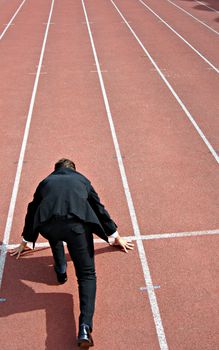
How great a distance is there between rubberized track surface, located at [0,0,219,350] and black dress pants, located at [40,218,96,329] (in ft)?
1.68

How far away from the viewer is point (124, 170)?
26.6ft

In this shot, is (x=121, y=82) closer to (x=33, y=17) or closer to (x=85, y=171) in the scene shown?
(x=85, y=171)

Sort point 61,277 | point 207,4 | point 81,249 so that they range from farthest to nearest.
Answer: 1. point 207,4
2. point 61,277
3. point 81,249

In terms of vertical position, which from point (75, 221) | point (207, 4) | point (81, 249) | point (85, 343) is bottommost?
point (85, 343)

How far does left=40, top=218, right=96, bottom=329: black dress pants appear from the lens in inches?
170

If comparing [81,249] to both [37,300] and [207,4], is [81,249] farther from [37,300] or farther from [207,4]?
[207,4]

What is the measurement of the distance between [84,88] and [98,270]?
7.88 meters

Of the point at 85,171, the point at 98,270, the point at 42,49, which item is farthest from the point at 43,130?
the point at 42,49

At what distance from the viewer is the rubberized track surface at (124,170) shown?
16.2 feet

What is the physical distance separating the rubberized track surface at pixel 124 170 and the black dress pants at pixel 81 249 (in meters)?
0.51

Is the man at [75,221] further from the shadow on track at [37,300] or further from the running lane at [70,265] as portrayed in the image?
the running lane at [70,265]

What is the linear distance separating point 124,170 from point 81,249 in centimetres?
387

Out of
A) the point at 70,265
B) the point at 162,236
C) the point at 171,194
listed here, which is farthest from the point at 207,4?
the point at 70,265

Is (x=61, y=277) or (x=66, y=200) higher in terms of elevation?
(x=66, y=200)
